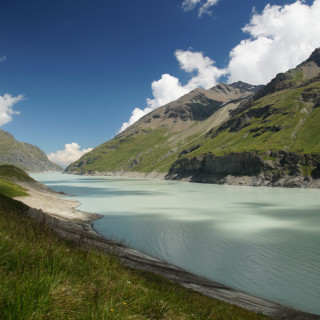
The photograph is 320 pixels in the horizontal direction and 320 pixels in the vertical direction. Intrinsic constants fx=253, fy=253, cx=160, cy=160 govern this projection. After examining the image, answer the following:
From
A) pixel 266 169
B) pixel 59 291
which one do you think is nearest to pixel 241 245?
pixel 59 291

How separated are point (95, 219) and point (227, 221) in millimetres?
25573

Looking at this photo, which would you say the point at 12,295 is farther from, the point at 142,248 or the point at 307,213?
the point at 307,213

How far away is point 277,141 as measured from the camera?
18675cm

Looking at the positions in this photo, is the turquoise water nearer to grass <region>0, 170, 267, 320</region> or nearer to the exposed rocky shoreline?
grass <region>0, 170, 267, 320</region>

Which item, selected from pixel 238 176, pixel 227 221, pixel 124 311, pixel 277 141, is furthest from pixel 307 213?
pixel 277 141

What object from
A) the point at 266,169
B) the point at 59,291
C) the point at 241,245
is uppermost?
the point at 266,169

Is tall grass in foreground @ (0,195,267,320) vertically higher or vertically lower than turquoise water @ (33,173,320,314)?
higher

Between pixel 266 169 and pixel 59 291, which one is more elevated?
pixel 266 169

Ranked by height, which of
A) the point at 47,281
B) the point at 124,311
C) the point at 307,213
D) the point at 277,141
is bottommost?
the point at 307,213

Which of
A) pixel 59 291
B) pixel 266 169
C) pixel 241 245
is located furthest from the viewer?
pixel 266 169

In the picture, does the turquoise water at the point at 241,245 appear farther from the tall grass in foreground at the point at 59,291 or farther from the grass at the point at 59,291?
the grass at the point at 59,291

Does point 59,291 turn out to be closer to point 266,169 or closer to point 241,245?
point 241,245

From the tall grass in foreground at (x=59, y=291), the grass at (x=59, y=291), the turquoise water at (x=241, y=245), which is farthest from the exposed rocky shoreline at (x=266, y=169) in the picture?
the tall grass in foreground at (x=59, y=291)

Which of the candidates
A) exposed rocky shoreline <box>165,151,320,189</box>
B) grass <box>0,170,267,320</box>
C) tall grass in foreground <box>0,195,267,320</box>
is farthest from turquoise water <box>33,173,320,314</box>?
exposed rocky shoreline <box>165,151,320,189</box>
